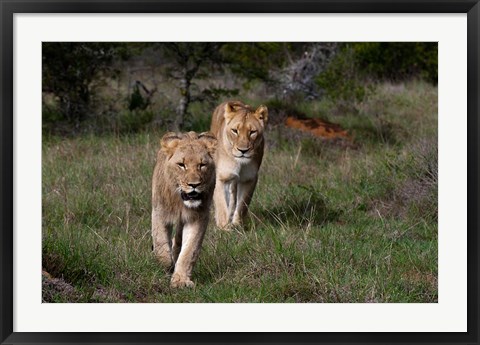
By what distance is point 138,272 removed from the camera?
6711mm

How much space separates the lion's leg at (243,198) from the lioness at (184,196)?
79.1 inches

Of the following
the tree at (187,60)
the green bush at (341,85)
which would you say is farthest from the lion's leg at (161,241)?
the green bush at (341,85)

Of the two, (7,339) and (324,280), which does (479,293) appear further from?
(7,339)

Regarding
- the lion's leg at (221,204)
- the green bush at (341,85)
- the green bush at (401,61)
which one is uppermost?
the green bush at (401,61)

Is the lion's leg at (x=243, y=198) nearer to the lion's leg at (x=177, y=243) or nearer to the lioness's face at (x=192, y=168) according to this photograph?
the lion's leg at (x=177, y=243)

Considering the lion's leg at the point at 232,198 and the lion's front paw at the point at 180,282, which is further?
the lion's leg at the point at 232,198

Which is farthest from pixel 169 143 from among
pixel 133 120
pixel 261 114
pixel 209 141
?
pixel 133 120

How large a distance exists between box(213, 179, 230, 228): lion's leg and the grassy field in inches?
10.9

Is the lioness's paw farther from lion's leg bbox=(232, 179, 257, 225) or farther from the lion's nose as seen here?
lion's leg bbox=(232, 179, 257, 225)

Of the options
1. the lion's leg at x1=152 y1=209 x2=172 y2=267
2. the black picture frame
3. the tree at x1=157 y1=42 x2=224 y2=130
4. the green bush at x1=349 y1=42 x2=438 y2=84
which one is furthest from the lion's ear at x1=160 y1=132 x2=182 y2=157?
the green bush at x1=349 y1=42 x2=438 y2=84

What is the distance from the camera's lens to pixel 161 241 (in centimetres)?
686

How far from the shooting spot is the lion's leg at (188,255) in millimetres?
6629

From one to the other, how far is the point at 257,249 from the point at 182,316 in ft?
5.39

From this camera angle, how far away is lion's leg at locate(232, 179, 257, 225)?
890 cm
